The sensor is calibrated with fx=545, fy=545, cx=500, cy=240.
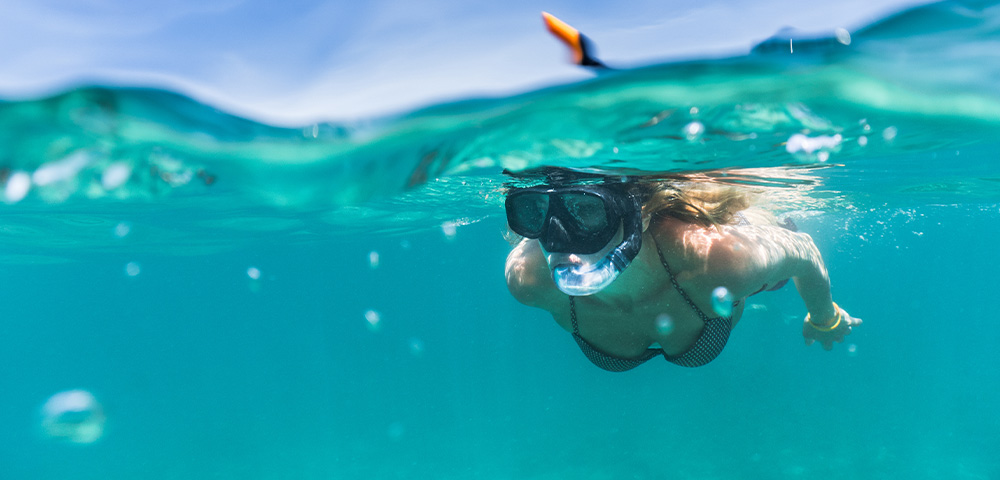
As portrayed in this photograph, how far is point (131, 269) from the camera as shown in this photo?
36906 mm

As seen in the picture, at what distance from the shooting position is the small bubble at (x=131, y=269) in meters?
33.3

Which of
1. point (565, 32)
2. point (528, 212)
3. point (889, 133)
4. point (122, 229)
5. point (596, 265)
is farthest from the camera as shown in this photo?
point (122, 229)

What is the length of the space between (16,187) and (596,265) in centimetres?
1029

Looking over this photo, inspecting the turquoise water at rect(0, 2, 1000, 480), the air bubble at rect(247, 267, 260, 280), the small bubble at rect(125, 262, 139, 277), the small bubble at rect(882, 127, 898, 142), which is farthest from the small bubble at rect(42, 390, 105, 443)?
the air bubble at rect(247, 267, 260, 280)

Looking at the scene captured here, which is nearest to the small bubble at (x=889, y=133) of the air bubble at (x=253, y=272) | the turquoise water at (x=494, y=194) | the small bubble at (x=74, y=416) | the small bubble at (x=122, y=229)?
the turquoise water at (x=494, y=194)

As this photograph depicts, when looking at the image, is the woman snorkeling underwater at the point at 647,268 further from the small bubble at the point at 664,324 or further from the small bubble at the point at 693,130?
the small bubble at the point at 693,130

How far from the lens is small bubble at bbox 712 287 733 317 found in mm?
5238

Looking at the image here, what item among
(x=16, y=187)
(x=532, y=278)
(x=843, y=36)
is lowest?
(x=532, y=278)

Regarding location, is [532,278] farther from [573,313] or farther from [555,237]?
[555,237]

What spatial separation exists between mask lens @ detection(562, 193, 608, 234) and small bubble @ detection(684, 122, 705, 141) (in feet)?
6.77

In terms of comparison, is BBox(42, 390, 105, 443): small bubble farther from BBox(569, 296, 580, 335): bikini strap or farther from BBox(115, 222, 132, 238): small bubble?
BBox(115, 222, 132, 238): small bubble

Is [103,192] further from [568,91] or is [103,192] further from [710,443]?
[710,443]

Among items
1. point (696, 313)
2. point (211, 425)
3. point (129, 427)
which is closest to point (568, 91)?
point (696, 313)

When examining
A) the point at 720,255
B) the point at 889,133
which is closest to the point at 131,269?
the point at 720,255
